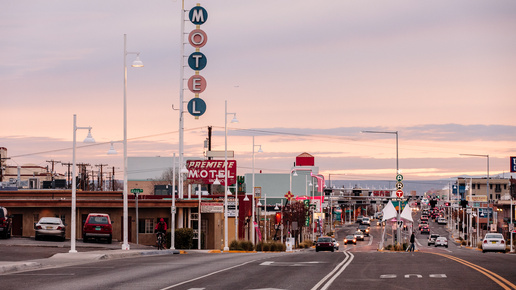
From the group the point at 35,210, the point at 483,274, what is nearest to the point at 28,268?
the point at 483,274

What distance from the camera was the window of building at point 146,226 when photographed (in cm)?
6244

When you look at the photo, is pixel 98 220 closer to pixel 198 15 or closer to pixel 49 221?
pixel 49 221

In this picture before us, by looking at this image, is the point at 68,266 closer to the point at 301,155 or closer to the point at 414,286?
the point at 414,286

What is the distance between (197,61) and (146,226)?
15010mm

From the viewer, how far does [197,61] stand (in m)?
59.6

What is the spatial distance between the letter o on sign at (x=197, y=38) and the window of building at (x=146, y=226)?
15.6 m

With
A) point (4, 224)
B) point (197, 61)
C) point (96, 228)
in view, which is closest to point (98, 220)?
point (96, 228)

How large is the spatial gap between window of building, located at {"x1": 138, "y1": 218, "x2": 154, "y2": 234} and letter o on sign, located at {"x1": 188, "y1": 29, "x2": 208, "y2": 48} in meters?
15.6

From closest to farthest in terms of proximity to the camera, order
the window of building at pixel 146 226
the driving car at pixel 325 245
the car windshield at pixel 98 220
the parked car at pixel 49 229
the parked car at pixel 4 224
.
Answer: the parked car at pixel 4 224 → the parked car at pixel 49 229 → the car windshield at pixel 98 220 → the window of building at pixel 146 226 → the driving car at pixel 325 245

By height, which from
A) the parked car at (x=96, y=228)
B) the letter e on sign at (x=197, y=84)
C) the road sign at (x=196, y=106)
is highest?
the letter e on sign at (x=197, y=84)

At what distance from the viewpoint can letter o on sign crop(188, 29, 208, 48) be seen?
196 feet

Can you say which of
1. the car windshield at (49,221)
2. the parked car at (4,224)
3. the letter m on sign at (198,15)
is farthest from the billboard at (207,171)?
the parked car at (4,224)

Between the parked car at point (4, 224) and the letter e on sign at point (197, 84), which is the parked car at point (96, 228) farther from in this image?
the letter e on sign at point (197, 84)

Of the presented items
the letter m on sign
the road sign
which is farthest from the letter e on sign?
the letter m on sign
